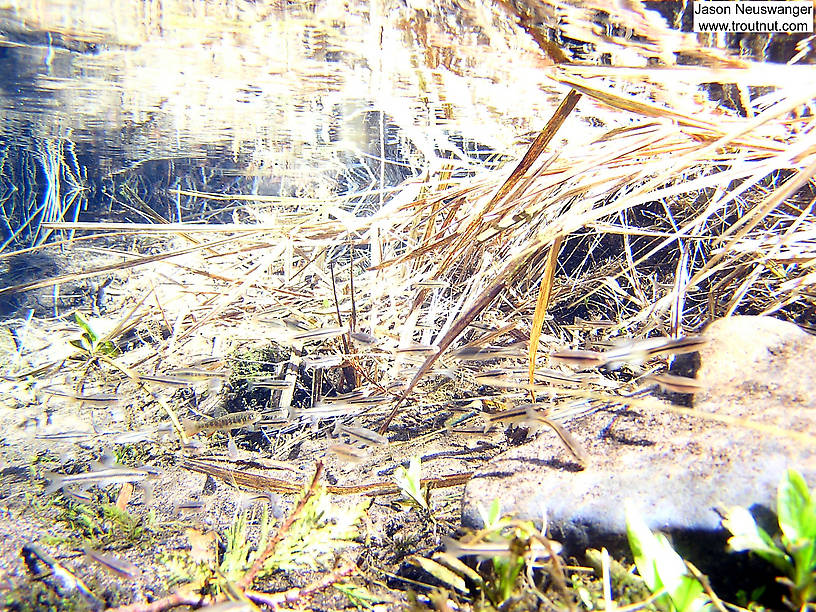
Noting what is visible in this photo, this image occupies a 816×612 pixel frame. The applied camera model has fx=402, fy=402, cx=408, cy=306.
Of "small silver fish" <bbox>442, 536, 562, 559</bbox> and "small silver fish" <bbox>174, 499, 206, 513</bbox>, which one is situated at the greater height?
"small silver fish" <bbox>442, 536, 562, 559</bbox>

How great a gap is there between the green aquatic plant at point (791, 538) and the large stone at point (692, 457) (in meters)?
0.08

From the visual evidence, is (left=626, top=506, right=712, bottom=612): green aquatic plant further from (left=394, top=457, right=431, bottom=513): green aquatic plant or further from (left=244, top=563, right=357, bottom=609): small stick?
(left=244, top=563, right=357, bottom=609): small stick

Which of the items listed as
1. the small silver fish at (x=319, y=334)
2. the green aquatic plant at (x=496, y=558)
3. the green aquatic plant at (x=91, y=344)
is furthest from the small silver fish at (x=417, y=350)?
the green aquatic plant at (x=91, y=344)

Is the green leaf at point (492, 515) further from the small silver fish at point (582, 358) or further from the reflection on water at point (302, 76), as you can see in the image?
the reflection on water at point (302, 76)

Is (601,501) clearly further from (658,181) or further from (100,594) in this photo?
(100,594)

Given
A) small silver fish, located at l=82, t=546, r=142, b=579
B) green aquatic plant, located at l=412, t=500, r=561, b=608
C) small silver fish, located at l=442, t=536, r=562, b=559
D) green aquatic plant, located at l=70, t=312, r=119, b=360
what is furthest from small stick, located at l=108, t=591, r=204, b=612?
green aquatic plant, located at l=70, t=312, r=119, b=360

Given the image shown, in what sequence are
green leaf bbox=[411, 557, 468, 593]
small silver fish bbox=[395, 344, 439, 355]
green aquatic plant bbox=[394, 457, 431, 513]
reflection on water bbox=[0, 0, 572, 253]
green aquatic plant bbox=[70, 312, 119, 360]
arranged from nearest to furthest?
green leaf bbox=[411, 557, 468, 593] < green aquatic plant bbox=[394, 457, 431, 513] < small silver fish bbox=[395, 344, 439, 355] < green aquatic plant bbox=[70, 312, 119, 360] < reflection on water bbox=[0, 0, 572, 253]

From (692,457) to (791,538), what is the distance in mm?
285

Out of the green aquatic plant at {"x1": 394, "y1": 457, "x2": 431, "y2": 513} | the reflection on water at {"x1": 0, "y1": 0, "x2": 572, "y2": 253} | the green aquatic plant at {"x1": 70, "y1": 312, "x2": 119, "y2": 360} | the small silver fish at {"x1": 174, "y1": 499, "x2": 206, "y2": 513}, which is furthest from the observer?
the reflection on water at {"x1": 0, "y1": 0, "x2": 572, "y2": 253}

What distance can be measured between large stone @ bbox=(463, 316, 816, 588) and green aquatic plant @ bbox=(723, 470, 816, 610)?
8 cm

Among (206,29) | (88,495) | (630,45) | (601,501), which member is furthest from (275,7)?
(601,501)

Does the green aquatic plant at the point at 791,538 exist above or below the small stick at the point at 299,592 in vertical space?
above

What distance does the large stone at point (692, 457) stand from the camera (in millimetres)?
992

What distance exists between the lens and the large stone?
992 millimetres
